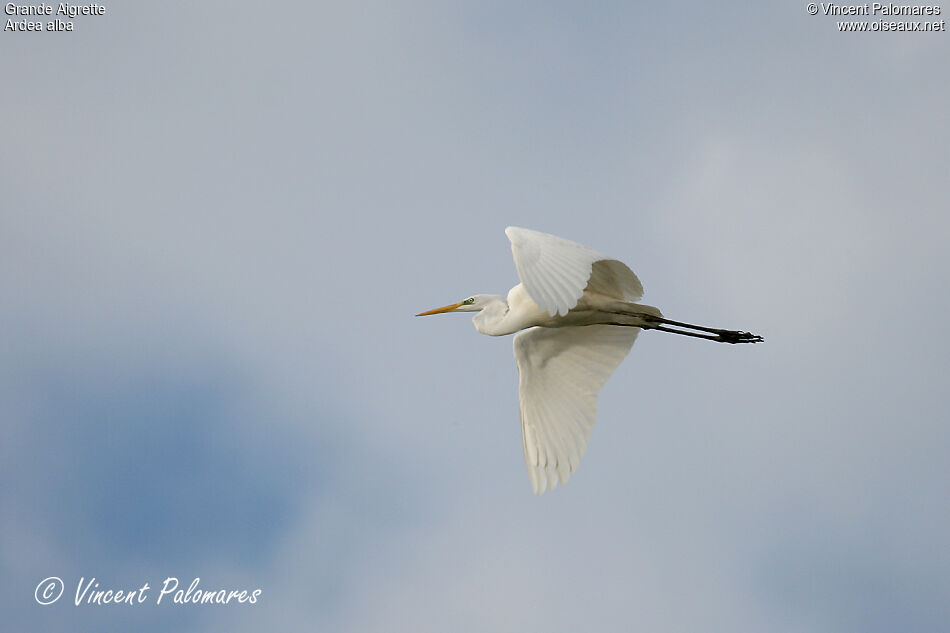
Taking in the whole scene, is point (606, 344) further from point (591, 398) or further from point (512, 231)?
point (512, 231)

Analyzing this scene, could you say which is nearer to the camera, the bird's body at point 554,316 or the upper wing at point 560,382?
the bird's body at point 554,316

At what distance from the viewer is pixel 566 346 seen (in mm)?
11328

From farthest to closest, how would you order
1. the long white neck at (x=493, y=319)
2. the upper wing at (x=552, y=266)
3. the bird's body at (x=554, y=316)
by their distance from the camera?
the long white neck at (x=493, y=319) → the bird's body at (x=554, y=316) → the upper wing at (x=552, y=266)

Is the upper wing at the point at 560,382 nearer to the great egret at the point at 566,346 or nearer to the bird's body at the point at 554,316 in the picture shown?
the great egret at the point at 566,346

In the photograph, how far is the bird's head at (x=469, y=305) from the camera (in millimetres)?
11289

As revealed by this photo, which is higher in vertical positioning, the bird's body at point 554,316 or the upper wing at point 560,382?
the bird's body at point 554,316

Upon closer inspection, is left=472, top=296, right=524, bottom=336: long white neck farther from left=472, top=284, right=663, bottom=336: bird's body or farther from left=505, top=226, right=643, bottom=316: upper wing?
left=505, top=226, right=643, bottom=316: upper wing

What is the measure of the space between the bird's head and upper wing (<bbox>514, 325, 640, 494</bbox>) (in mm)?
463

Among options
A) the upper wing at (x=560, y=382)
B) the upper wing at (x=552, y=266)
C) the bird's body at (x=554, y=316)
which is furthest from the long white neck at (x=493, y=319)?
the upper wing at (x=552, y=266)

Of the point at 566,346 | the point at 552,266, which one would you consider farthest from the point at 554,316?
the point at 552,266

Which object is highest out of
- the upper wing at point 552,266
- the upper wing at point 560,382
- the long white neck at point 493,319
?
the upper wing at point 552,266

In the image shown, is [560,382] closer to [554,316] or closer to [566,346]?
[566,346]

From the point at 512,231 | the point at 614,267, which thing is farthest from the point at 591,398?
the point at 512,231

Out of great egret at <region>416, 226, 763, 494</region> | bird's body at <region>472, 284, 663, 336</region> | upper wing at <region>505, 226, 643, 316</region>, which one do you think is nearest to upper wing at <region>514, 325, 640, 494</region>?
great egret at <region>416, 226, 763, 494</region>
